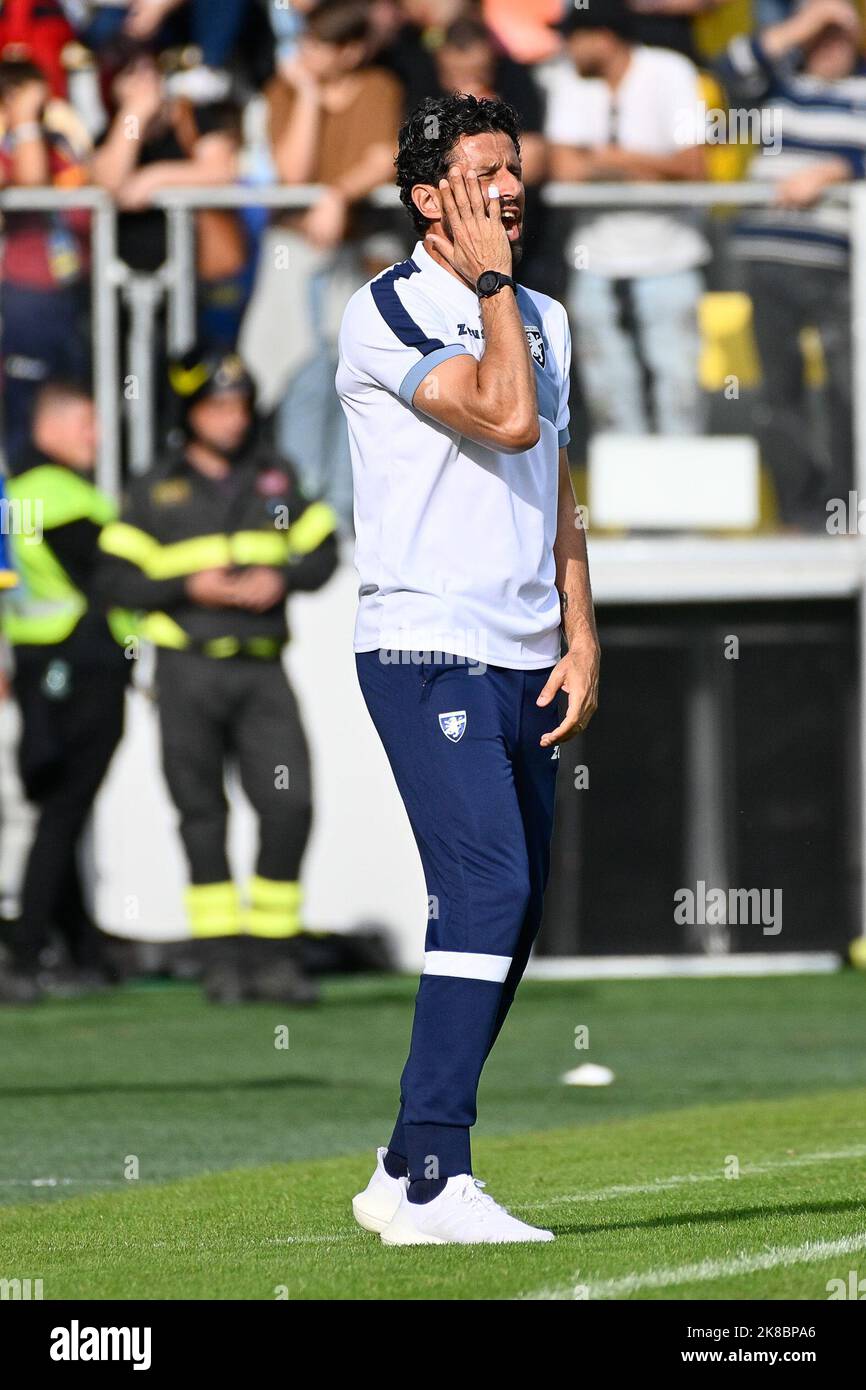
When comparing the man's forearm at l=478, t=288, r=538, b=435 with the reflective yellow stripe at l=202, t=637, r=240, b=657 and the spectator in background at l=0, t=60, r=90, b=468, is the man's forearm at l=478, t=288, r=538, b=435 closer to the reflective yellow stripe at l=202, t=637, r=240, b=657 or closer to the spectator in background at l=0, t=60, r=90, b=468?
the reflective yellow stripe at l=202, t=637, r=240, b=657

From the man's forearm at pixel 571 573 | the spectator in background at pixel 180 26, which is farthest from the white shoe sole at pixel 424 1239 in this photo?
the spectator in background at pixel 180 26

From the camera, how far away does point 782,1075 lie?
9406mm

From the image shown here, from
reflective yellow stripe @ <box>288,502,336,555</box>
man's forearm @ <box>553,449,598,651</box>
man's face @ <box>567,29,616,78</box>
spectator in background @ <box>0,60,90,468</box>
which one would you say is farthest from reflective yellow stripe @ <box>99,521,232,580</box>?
man's forearm @ <box>553,449,598,651</box>

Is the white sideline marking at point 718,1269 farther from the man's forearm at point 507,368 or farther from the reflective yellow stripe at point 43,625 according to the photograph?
the reflective yellow stripe at point 43,625

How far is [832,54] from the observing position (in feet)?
45.7

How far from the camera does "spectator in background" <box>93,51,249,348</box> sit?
1323cm

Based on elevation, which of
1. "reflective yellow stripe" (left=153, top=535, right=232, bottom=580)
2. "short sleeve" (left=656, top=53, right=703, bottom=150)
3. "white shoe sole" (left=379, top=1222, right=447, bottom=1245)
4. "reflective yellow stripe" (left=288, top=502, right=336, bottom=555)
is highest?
"short sleeve" (left=656, top=53, right=703, bottom=150)

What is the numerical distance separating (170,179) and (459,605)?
28.3 feet

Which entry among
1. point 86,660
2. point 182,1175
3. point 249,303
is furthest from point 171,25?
point 182,1175

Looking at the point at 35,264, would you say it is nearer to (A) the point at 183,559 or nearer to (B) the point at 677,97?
(A) the point at 183,559

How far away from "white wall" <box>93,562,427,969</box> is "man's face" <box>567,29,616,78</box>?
2.78m

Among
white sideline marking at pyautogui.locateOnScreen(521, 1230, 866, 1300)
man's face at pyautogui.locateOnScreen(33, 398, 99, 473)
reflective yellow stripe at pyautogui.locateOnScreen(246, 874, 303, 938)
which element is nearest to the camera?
white sideline marking at pyautogui.locateOnScreen(521, 1230, 866, 1300)

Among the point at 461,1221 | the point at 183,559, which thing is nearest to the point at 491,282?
the point at 461,1221
